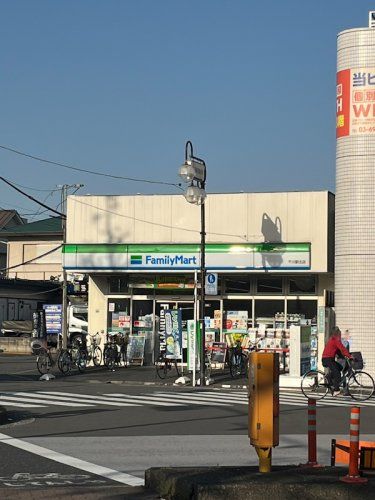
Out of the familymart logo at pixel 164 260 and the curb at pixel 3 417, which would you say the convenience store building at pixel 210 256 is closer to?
the familymart logo at pixel 164 260

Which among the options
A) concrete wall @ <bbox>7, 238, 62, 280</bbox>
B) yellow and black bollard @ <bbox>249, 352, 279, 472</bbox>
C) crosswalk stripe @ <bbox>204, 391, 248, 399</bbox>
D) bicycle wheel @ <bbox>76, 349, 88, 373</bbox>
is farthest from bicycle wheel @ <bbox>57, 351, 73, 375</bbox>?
concrete wall @ <bbox>7, 238, 62, 280</bbox>

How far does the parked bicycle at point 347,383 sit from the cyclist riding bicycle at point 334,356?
14 cm

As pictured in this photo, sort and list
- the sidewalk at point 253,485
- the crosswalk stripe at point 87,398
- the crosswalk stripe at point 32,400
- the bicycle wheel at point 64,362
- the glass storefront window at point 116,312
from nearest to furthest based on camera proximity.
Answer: the sidewalk at point 253,485
the crosswalk stripe at point 32,400
the crosswalk stripe at point 87,398
the bicycle wheel at point 64,362
the glass storefront window at point 116,312

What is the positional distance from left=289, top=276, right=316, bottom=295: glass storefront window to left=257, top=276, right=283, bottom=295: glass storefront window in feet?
1.40

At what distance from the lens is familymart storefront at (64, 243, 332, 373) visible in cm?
3231

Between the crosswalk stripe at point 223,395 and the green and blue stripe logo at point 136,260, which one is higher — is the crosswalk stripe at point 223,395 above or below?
below

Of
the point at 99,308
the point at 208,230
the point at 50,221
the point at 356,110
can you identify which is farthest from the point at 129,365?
the point at 50,221

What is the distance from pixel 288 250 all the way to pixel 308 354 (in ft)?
16.3

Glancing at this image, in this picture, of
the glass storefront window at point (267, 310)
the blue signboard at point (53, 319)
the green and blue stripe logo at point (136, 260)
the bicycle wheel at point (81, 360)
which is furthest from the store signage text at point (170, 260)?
the blue signboard at point (53, 319)

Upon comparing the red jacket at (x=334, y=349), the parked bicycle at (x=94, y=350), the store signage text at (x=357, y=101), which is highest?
the store signage text at (x=357, y=101)

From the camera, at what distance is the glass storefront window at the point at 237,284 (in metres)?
33.8

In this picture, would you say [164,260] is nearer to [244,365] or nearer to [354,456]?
[244,365]

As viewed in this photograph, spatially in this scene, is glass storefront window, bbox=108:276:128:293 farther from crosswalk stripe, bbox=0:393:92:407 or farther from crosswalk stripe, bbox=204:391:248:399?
crosswalk stripe, bbox=0:393:92:407

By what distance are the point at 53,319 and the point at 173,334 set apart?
21678 mm
